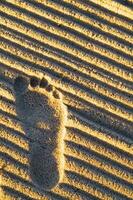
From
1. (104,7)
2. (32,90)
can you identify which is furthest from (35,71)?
(104,7)

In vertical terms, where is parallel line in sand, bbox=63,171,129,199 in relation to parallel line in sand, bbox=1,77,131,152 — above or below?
below

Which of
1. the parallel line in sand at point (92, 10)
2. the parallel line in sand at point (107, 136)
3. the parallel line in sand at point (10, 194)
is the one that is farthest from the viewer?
the parallel line in sand at point (92, 10)

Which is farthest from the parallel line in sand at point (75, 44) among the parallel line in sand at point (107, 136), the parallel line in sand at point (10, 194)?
the parallel line in sand at point (10, 194)

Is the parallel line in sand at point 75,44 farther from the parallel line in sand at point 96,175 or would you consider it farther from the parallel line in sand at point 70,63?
the parallel line in sand at point 96,175

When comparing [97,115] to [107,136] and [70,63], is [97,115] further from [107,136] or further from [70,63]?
[70,63]

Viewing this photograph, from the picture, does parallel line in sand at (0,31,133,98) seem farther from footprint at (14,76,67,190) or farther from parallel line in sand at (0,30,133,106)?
footprint at (14,76,67,190)

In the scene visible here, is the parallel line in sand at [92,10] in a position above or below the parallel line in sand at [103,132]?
above

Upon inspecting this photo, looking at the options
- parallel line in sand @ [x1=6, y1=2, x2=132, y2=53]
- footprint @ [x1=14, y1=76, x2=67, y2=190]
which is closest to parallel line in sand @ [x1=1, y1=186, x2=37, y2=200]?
footprint @ [x1=14, y1=76, x2=67, y2=190]
